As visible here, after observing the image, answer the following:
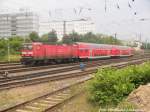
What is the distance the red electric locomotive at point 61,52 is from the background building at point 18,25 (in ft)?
197

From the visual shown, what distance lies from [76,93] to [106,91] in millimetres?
2866

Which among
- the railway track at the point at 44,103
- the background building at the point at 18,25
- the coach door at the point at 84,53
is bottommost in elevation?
the railway track at the point at 44,103

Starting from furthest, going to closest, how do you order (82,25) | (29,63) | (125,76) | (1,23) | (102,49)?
(1,23) < (82,25) < (102,49) < (29,63) < (125,76)

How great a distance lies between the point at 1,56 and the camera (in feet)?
158

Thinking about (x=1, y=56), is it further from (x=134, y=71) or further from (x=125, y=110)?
(x=125, y=110)

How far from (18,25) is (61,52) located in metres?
97.2

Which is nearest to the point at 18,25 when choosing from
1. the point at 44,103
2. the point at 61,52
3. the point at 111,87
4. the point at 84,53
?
the point at 84,53

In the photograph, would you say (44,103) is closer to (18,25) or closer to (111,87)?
(111,87)

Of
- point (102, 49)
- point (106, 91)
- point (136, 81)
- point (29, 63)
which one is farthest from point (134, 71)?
point (102, 49)

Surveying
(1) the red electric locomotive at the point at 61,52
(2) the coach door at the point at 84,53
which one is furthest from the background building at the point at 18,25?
(2) the coach door at the point at 84,53

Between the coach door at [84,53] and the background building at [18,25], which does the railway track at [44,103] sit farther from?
the background building at [18,25]

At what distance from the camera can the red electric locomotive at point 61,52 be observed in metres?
35.8

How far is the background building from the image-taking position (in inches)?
4567

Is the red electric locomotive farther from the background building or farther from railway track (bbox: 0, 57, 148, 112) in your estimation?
the background building
